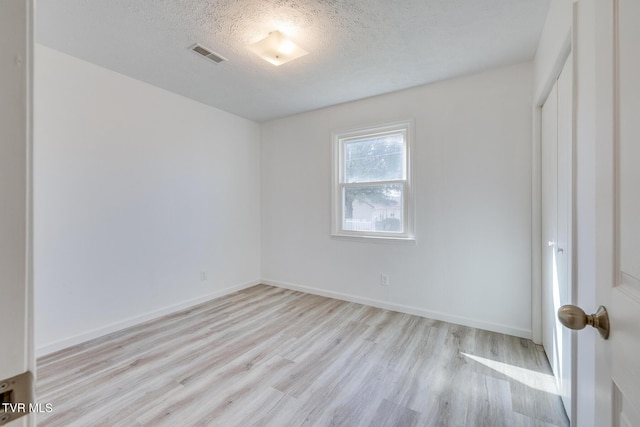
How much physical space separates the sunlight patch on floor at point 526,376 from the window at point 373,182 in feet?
4.45

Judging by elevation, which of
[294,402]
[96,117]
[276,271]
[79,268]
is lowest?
[294,402]

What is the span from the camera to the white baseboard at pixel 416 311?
2531mm

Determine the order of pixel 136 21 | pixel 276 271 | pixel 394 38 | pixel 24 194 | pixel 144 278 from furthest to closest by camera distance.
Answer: pixel 276 271 → pixel 144 278 → pixel 394 38 → pixel 136 21 → pixel 24 194

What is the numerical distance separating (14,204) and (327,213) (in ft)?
10.8

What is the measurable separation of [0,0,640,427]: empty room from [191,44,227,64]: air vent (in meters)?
0.05

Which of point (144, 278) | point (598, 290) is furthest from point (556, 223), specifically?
point (144, 278)

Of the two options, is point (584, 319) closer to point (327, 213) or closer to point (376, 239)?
point (376, 239)

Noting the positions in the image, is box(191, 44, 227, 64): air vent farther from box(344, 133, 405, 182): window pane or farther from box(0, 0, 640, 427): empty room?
box(344, 133, 405, 182): window pane

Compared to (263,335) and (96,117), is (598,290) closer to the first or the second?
(263,335)

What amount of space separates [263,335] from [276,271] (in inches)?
63.1

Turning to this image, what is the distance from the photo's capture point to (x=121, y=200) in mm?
2672

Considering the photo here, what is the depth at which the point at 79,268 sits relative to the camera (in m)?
2.40

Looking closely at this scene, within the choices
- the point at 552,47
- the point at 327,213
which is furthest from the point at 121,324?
the point at 552,47

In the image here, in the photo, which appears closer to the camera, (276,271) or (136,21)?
(136,21)
